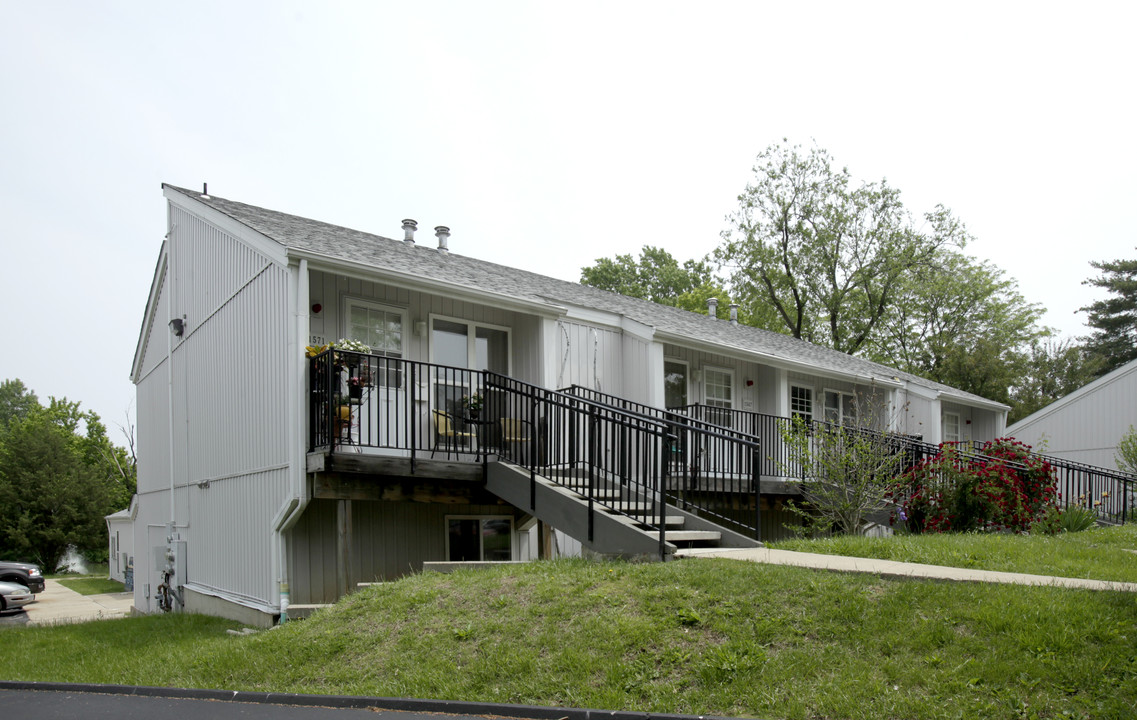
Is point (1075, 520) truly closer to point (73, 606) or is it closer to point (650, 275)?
point (73, 606)

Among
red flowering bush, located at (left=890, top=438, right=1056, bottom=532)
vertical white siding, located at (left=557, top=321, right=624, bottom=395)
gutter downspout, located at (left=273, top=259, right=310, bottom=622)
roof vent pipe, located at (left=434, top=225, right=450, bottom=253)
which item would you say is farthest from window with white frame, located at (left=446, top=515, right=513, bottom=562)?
roof vent pipe, located at (left=434, top=225, right=450, bottom=253)

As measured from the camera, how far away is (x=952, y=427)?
2480 centimetres

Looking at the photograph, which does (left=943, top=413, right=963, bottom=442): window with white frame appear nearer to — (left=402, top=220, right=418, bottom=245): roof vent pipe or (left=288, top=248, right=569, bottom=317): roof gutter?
(left=288, top=248, right=569, bottom=317): roof gutter

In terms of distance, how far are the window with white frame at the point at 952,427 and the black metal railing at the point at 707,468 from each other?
12.1 meters

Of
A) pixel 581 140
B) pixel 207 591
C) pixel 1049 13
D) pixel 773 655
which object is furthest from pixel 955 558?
pixel 581 140

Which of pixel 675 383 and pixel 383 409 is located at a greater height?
pixel 675 383

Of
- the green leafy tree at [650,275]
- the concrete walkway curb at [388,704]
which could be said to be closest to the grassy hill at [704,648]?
the concrete walkway curb at [388,704]

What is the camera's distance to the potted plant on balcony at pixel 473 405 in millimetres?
11320

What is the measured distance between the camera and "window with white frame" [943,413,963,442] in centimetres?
2444

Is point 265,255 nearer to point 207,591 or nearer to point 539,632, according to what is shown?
point 207,591

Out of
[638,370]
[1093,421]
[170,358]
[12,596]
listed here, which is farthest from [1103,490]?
[12,596]

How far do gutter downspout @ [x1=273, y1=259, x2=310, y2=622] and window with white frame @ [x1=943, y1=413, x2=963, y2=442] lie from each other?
19929 mm

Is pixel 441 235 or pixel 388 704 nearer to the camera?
pixel 388 704

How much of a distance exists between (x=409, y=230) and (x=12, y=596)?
11.5 meters
